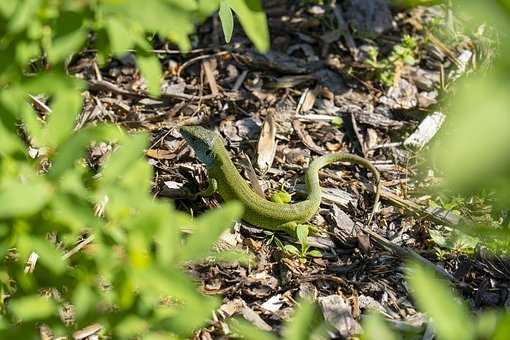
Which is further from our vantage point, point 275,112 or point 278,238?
point 275,112

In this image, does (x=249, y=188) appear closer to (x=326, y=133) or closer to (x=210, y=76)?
(x=326, y=133)

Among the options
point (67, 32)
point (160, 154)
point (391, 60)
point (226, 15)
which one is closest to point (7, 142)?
point (67, 32)

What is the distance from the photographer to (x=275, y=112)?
5570 mm

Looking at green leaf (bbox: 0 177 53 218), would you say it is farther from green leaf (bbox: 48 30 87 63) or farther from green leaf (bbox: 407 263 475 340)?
green leaf (bbox: 407 263 475 340)

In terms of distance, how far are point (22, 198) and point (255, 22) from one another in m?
0.79

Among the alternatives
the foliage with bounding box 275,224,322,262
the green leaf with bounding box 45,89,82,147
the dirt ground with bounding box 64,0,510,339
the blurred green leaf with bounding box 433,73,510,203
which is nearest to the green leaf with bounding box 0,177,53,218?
the green leaf with bounding box 45,89,82,147

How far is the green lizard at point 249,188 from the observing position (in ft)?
15.5

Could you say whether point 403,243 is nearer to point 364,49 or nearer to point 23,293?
point 364,49

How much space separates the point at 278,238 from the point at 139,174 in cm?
260

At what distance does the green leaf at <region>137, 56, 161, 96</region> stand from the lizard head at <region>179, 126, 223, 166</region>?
253 centimetres

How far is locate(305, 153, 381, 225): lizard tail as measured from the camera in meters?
4.82

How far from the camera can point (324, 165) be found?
5.14 metres

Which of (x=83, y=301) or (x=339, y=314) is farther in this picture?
(x=339, y=314)

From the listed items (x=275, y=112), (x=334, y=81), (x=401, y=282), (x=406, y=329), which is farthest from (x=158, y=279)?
(x=334, y=81)
